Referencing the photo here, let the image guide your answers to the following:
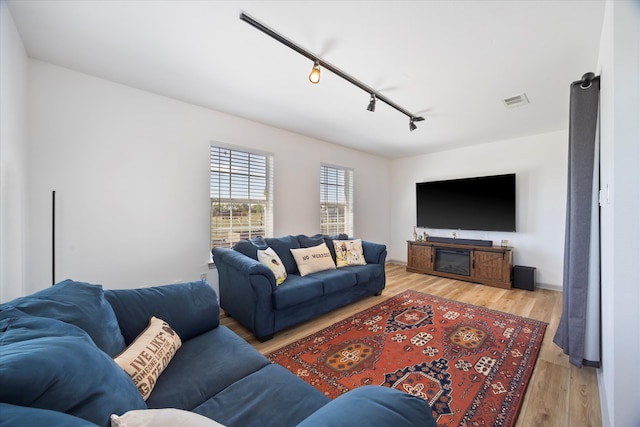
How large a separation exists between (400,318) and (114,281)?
10.1ft

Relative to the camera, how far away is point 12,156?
1816mm

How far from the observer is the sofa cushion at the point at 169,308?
4.69 ft

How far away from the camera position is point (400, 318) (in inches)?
113

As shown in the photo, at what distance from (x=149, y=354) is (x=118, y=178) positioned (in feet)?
7.11

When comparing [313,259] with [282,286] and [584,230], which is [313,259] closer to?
[282,286]

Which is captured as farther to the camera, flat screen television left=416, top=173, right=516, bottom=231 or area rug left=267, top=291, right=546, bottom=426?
flat screen television left=416, top=173, right=516, bottom=231

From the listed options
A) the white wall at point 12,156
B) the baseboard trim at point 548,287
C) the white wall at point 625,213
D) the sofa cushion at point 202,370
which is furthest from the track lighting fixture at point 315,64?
the baseboard trim at point 548,287

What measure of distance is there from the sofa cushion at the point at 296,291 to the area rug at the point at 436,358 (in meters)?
0.37

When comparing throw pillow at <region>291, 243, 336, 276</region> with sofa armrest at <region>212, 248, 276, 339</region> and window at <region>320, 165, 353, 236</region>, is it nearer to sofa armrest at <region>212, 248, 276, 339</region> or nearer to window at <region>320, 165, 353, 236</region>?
sofa armrest at <region>212, 248, 276, 339</region>

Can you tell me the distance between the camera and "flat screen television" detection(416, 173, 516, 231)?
4.27 metres

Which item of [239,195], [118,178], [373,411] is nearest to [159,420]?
[373,411]

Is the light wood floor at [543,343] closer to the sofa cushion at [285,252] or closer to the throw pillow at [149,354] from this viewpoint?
the sofa cushion at [285,252]

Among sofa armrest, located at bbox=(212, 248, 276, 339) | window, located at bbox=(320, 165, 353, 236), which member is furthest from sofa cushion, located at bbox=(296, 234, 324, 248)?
sofa armrest, located at bbox=(212, 248, 276, 339)

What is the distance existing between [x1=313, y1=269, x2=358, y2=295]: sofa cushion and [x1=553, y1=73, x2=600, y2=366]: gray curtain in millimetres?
1960
